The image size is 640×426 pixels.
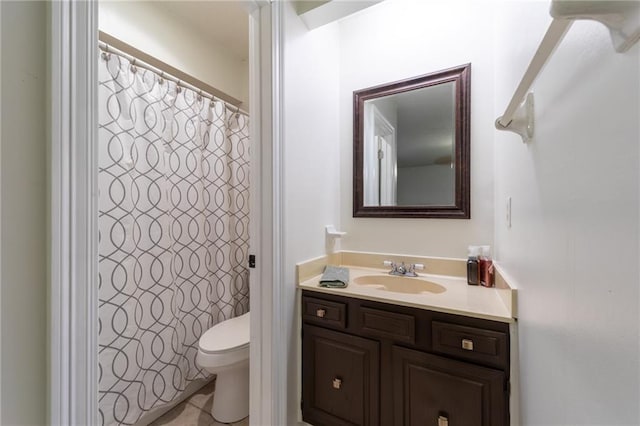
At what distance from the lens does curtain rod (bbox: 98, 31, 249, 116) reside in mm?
1342

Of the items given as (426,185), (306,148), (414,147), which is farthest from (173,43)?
(426,185)

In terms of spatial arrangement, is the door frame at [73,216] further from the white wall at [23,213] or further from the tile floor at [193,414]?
the tile floor at [193,414]

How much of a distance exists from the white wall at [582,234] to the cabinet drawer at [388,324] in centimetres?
38

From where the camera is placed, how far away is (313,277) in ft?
4.69

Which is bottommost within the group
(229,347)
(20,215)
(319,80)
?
(229,347)

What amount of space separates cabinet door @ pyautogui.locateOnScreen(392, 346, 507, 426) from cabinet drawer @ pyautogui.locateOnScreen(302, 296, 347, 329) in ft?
0.87

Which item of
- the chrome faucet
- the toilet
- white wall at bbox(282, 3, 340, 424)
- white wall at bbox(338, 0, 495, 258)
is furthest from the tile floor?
white wall at bbox(338, 0, 495, 258)

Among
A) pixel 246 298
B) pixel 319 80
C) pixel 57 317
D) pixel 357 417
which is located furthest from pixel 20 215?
pixel 246 298

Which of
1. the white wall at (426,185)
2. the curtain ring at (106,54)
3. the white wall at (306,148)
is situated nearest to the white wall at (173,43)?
the curtain ring at (106,54)

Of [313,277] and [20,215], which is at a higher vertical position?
[20,215]

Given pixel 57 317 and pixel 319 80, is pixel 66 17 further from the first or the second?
pixel 319 80

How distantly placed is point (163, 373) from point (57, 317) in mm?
1384

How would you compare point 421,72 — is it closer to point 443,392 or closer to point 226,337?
point 443,392

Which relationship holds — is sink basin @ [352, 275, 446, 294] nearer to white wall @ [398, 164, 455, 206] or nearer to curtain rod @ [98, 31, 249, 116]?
white wall @ [398, 164, 455, 206]
